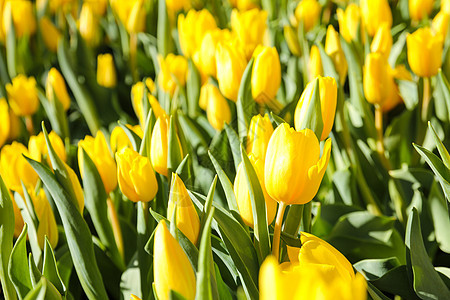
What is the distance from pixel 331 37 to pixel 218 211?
48cm

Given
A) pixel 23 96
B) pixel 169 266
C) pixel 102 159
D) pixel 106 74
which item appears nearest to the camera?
pixel 169 266

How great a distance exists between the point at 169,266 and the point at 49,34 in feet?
4.31

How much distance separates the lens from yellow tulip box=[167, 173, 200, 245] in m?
0.50

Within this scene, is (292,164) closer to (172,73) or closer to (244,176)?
→ (244,176)

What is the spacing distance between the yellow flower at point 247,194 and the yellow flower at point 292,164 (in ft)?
0.12

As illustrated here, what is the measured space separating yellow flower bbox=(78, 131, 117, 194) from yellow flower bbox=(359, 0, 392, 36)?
590 millimetres

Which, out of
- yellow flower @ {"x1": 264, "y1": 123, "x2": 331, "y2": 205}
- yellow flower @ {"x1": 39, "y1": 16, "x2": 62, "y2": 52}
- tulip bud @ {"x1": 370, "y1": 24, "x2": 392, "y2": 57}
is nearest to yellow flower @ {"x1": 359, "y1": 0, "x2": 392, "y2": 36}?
tulip bud @ {"x1": 370, "y1": 24, "x2": 392, "y2": 57}

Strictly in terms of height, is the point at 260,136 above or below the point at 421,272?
above

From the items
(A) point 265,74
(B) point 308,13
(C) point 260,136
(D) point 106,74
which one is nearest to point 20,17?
(D) point 106,74

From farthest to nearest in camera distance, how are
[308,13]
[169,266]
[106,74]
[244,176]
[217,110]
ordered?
[106,74]
[308,13]
[217,110]
[244,176]
[169,266]

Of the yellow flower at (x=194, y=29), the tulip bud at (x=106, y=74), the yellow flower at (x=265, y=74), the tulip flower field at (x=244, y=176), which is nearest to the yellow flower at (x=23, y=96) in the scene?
the tulip flower field at (x=244, y=176)

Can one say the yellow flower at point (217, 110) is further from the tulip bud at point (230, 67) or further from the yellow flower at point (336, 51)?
the yellow flower at point (336, 51)

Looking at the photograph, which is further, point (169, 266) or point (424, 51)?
point (424, 51)

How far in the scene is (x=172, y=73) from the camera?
1.01m
